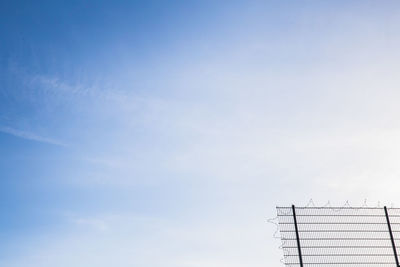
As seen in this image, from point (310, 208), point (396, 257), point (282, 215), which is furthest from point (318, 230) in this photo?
point (396, 257)

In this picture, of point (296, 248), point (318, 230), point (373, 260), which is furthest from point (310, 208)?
point (373, 260)

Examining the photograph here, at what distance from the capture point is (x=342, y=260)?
16750 mm

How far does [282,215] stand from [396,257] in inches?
280

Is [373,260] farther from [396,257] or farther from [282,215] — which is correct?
[282,215]

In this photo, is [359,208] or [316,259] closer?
[316,259]

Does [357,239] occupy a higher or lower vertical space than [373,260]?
higher

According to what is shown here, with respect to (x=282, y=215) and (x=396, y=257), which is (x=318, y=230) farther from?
(x=396, y=257)

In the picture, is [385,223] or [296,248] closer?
[296,248]

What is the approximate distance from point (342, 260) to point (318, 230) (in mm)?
2025

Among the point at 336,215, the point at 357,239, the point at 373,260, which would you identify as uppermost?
the point at 336,215

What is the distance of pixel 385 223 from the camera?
18797 millimetres

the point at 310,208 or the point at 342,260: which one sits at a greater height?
the point at 310,208

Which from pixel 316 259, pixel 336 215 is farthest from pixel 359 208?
pixel 316 259

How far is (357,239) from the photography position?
715 inches
